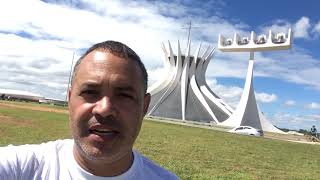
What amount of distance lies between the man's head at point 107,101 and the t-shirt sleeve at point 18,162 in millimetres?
213

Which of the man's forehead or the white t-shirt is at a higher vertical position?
the man's forehead

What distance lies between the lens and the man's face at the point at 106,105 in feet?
6.94

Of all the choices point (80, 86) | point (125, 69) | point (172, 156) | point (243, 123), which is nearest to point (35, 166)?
point (80, 86)

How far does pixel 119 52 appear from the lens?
227 cm

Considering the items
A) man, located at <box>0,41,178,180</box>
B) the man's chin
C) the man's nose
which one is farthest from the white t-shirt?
the man's nose

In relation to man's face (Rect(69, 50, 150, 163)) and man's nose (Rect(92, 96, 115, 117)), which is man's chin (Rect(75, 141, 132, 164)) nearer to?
man's face (Rect(69, 50, 150, 163))

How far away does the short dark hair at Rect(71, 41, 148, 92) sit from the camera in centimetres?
227

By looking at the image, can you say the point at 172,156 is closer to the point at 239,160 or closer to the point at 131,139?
the point at 239,160

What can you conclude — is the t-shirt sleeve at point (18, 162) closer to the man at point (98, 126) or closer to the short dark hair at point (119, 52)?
the man at point (98, 126)

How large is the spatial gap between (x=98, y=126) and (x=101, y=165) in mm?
185

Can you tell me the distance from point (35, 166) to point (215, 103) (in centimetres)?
7457

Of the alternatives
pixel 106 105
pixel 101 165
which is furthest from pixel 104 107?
pixel 101 165

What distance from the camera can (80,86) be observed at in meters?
2.25

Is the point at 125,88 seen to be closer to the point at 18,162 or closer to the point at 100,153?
the point at 100,153
